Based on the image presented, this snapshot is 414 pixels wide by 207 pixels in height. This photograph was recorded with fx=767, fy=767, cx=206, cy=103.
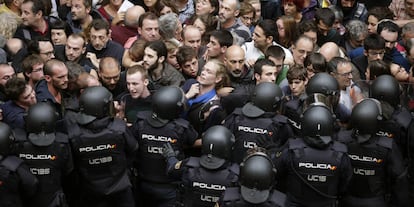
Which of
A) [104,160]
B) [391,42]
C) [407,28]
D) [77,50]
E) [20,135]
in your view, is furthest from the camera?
[407,28]

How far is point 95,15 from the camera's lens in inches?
416

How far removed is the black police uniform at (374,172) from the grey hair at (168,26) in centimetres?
300

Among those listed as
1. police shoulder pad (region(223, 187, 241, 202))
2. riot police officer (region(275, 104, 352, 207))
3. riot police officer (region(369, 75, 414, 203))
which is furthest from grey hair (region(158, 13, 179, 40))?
police shoulder pad (region(223, 187, 241, 202))

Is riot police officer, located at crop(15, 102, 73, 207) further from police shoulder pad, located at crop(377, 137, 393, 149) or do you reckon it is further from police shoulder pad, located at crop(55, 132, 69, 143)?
police shoulder pad, located at crop(377, 137, 393, 149)

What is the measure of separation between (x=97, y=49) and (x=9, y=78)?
1.54 m

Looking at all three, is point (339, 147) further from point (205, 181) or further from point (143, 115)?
point (143, 115)

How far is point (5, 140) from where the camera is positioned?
21.7 feet

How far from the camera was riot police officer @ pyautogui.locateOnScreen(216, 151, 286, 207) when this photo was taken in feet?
19.8

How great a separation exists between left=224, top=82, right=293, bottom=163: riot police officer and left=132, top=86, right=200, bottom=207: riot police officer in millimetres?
459

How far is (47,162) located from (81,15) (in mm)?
3681

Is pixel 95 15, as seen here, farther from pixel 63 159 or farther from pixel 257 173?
pixel 257 173

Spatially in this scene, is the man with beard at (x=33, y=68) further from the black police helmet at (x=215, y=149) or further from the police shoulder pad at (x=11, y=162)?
the black police helmet at (x=215, y=149)

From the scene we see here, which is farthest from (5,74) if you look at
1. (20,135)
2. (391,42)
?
(391,42)

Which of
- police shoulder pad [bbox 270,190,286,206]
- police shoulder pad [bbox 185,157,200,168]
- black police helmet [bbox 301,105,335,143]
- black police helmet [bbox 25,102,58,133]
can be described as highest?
black police helmet [bbox 301,105,335,143]
